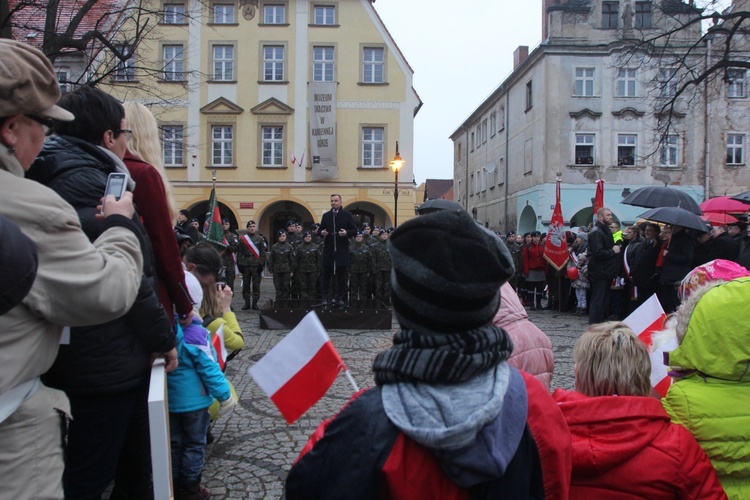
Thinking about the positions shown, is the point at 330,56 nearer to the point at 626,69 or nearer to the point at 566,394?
the point at 626,69

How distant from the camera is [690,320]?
2.37m

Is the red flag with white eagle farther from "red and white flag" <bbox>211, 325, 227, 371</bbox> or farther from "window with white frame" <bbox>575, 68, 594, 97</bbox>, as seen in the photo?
"window with white frame" <bbox>575, 68, 594, 97</bbox>

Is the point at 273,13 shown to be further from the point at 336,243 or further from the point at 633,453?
the point at 633,453

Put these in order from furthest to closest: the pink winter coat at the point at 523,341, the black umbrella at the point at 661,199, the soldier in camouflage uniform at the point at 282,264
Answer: the soldier in camouflage uniform at the point at 282,264, the black umbrella at the point at 661,199, the pink winter coat at the point at 523,341

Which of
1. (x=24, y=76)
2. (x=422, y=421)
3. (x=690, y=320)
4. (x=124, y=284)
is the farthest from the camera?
(x=690, y=320)

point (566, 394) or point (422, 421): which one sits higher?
point (422, 421)

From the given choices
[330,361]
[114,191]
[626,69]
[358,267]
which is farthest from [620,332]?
[626,69]

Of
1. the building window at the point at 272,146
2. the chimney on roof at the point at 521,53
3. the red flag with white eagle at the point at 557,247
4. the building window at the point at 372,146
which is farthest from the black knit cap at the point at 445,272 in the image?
the chimney on roof at the point at 521,53

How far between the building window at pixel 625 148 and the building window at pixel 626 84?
87.3 inches

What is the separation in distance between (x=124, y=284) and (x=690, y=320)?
6.79 ft

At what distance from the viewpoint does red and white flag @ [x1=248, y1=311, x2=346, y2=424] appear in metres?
2.42

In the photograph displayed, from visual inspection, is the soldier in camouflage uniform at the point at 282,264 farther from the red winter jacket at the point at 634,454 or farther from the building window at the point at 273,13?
the building window at the point at 273,13

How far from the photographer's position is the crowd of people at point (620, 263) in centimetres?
840

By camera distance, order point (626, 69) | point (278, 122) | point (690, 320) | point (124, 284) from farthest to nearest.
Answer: point (626, 69), point (278, 122), point (690, 320), point (124, 284)
